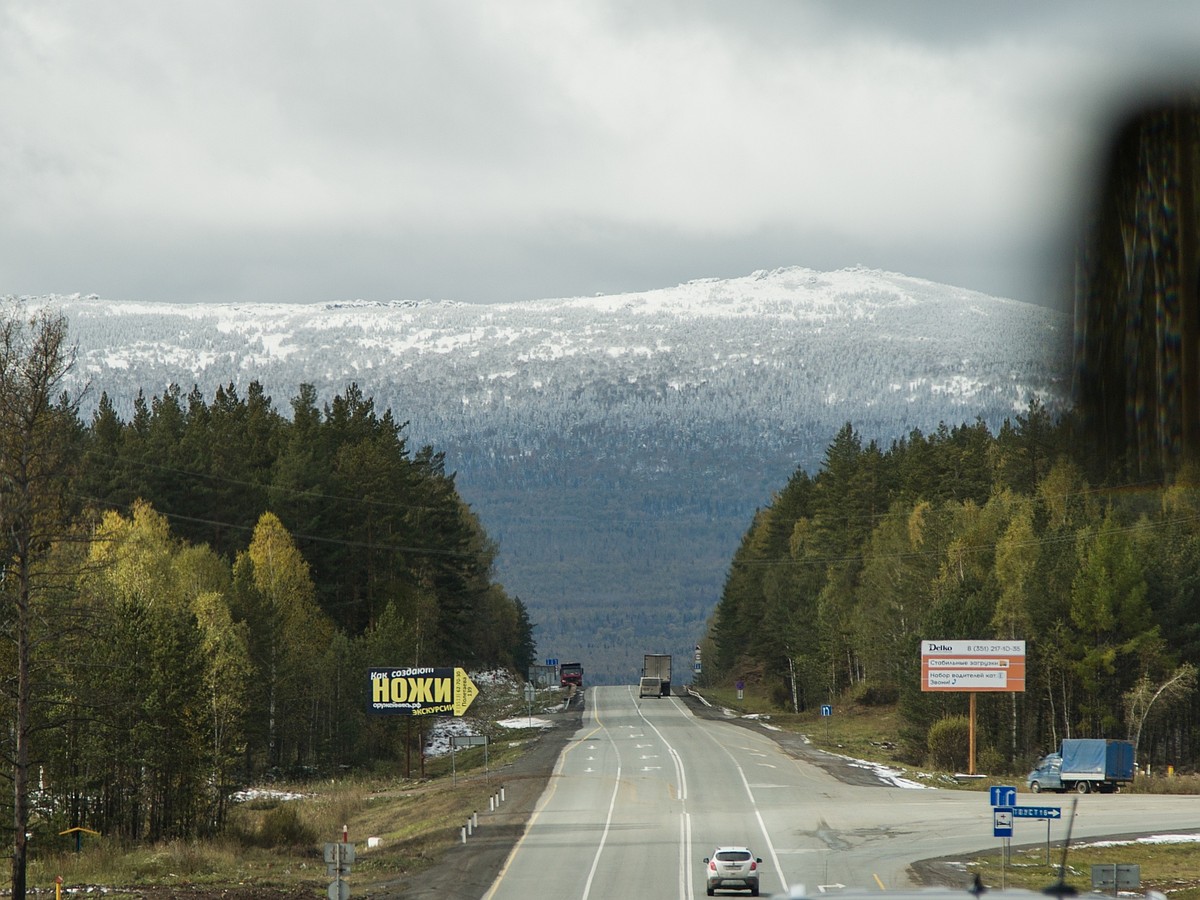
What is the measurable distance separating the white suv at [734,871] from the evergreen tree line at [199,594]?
16.4 m

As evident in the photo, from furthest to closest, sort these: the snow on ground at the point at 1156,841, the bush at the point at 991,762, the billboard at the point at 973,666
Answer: the bush at the point at 991,762
the billboard at the point at 973,666
the snow on ground at the point at 1156,841

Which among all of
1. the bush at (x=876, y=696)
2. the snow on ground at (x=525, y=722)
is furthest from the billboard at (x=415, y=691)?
the bush at (x=876, y=696)

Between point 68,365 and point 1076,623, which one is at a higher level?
point 68,365

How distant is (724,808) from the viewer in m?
61.6

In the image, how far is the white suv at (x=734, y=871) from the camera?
3941 centimetres

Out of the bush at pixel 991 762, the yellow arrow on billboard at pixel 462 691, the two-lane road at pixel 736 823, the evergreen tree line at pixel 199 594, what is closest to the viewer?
the evergreen tree line at pixel 199 594

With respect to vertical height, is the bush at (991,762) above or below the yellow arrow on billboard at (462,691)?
below

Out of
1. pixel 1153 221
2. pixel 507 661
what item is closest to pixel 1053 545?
A: pixel 1153 221

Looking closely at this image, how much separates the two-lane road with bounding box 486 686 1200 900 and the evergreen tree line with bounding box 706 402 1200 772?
14.4m

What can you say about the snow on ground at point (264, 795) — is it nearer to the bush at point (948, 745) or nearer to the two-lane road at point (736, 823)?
the two-lane road at point (736, 823)

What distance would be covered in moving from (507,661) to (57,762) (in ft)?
469

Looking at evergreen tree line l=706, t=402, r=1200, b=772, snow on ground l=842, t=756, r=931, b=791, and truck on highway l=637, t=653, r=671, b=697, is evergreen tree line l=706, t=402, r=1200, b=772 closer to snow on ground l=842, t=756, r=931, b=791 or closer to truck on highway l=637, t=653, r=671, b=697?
snow on ground l=842, t=756, r=931, b=791

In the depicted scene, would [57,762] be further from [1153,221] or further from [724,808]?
[1153,221]

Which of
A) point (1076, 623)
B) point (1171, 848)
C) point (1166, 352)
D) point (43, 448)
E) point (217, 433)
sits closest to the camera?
point (43, 448)
